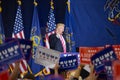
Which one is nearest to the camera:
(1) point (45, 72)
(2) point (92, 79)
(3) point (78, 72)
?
(2) point (92, 79)

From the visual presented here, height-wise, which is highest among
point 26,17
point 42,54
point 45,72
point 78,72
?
point 26,17

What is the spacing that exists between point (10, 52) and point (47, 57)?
0.67 m

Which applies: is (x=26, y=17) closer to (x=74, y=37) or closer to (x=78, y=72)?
(x=74, y=37)

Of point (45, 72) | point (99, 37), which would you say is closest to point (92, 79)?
point (45, 72)

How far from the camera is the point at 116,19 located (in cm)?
779

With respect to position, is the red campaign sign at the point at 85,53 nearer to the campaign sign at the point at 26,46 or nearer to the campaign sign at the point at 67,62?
the campaign sign at the point at 67,62

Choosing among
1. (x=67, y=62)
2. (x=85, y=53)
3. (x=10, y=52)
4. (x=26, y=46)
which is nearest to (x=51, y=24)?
(x=85, y=53)

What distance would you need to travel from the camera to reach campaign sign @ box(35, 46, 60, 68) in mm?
3656

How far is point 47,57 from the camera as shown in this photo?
3691 millimetres

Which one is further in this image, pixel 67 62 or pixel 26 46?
pixel 67 62

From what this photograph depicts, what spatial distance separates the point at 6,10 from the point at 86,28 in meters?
1.91

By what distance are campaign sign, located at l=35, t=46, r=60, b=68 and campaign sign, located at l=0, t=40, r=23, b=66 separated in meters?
0.59

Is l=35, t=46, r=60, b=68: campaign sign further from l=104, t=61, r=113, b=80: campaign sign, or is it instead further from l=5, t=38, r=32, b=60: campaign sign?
l=104, t=61, r=113, b=80: campaign sign

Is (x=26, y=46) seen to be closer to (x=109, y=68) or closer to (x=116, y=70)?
(x=109, y=68)
